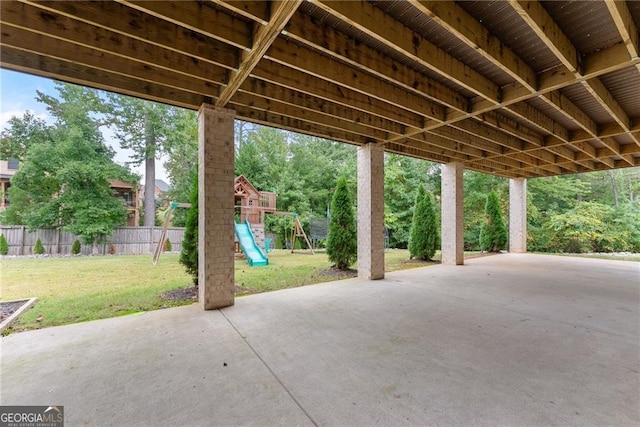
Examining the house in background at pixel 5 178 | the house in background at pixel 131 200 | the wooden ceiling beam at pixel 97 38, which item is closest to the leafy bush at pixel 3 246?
the house in background at pixel 5 178

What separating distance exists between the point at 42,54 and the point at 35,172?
1135cm

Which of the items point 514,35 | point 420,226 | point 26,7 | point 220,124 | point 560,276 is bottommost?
point 560,276

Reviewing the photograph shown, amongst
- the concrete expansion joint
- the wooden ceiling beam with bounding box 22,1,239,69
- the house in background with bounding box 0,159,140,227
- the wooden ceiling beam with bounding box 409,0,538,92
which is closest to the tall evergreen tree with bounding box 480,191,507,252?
the wooden ceiling beam with bounding box 409,0,538,92

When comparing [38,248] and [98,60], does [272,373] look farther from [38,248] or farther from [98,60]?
[38,248]

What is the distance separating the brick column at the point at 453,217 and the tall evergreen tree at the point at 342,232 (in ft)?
10.1

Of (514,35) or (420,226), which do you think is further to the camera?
(420,226)

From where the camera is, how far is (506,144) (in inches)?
240

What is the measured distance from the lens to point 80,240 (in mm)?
10773

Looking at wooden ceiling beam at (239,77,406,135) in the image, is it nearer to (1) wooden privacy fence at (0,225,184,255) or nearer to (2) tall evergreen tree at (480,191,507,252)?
(2) tall evergreen tree at (480,191,507,252)

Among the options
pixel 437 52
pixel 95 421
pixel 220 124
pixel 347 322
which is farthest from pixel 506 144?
pixel 95 421

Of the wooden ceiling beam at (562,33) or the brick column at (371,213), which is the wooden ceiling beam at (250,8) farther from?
the brick column at (371,213)

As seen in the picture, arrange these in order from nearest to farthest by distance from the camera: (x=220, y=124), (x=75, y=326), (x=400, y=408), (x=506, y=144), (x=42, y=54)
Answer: (x=400, y=408) → (x=42, y=54) → (x=75, y=326) → (x=220, y=124) → (x=506, y=144)

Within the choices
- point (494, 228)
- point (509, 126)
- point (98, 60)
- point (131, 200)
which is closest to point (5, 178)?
point (131, 200)

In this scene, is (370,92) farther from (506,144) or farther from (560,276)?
(560,276)
